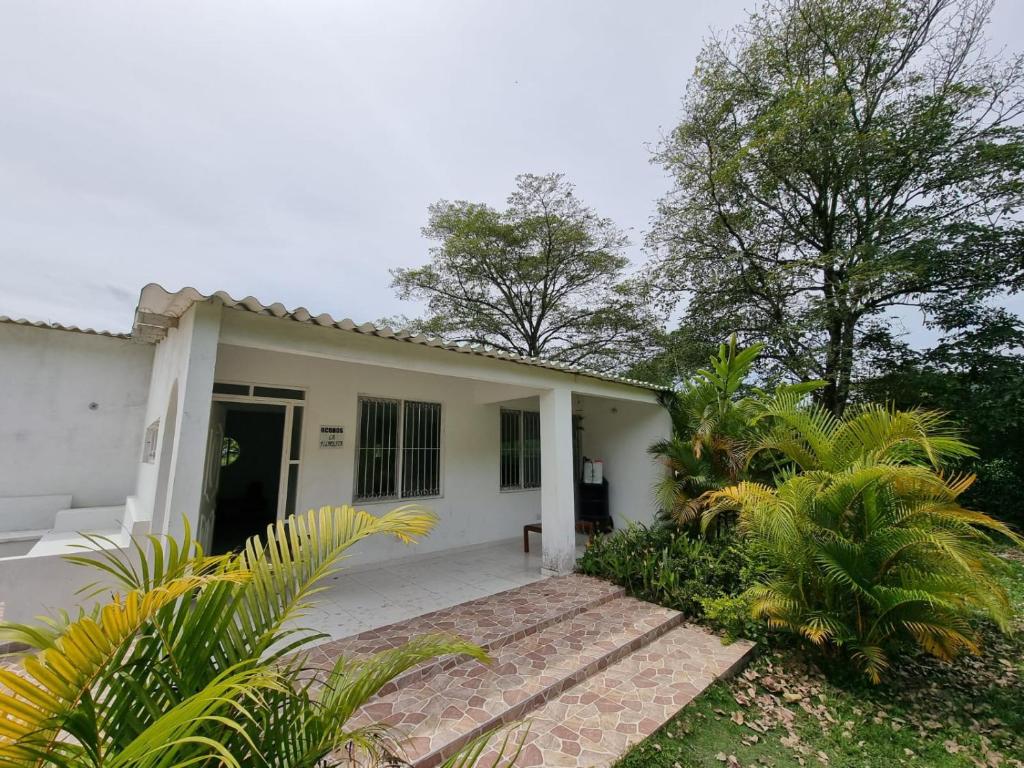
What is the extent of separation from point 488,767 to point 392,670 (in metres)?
1.70

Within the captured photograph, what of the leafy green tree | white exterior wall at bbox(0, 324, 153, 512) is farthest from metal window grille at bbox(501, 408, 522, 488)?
the leafy green tree

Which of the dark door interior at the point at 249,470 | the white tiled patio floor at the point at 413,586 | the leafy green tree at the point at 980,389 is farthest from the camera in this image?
the dark door interior at the point at 249,470

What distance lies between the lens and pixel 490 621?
5023 millimetres

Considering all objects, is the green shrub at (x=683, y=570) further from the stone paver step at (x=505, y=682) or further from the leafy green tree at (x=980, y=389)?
the leafy green tree at (x=980, y=389)

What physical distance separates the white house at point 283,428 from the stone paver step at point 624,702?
2421mm

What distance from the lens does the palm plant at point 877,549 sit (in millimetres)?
4121

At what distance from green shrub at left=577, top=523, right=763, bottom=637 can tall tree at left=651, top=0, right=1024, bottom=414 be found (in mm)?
5602

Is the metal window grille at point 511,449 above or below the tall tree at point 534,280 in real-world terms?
below

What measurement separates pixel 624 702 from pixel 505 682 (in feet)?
3.54

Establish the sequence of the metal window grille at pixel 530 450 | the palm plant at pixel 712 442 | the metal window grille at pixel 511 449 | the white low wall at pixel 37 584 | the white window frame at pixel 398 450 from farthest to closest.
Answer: the metal window grille at pixel 530 450 → the metal window grille at pixel 511 449 → the palm plant at pixel 712 442 → the white window frame at pixel 398 450 → the white low wall at pixel 37 584

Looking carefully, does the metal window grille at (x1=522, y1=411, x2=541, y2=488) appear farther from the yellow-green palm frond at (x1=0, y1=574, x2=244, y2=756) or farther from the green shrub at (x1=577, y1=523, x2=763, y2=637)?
the yellow-green palm frond at (x1=0, y1=574, x2=244, y2=756)

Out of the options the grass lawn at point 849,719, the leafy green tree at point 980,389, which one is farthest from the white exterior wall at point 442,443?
the leafy green tree at point 980,389

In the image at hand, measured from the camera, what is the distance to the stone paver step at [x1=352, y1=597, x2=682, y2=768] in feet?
10.6

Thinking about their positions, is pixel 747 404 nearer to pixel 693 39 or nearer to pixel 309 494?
pixel 309 494
